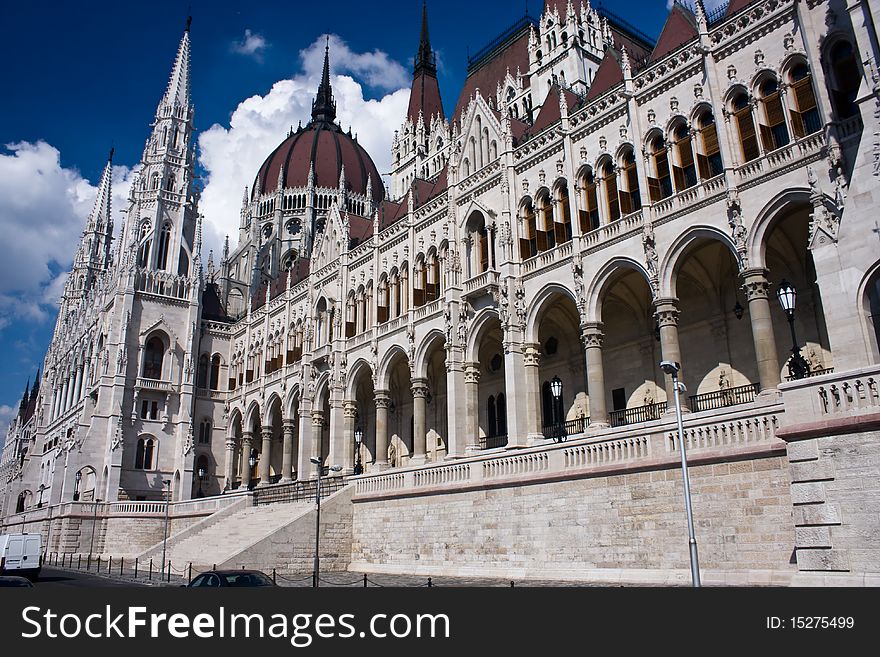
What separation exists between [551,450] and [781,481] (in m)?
7.83

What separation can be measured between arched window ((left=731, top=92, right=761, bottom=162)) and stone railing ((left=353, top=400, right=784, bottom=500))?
9067 millimetres

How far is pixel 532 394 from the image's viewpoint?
102ft

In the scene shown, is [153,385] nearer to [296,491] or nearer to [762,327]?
[296,491]

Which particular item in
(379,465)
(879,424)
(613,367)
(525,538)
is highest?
(613,367)

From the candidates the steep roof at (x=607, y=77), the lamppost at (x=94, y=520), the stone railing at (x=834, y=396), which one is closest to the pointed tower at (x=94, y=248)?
the lamppost at (x=94, y=520)

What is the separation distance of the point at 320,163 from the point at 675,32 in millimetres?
57394

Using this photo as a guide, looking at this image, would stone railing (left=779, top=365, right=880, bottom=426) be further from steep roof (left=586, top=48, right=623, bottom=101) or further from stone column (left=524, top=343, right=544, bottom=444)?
steep roof (left=586, top=48, right=623, bottom=101)

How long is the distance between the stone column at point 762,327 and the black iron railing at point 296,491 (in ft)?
65.0

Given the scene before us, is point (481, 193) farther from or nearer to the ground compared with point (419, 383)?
farther from the ground

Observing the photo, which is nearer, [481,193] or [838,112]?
[838,112]

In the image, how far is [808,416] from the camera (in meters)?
14.3
